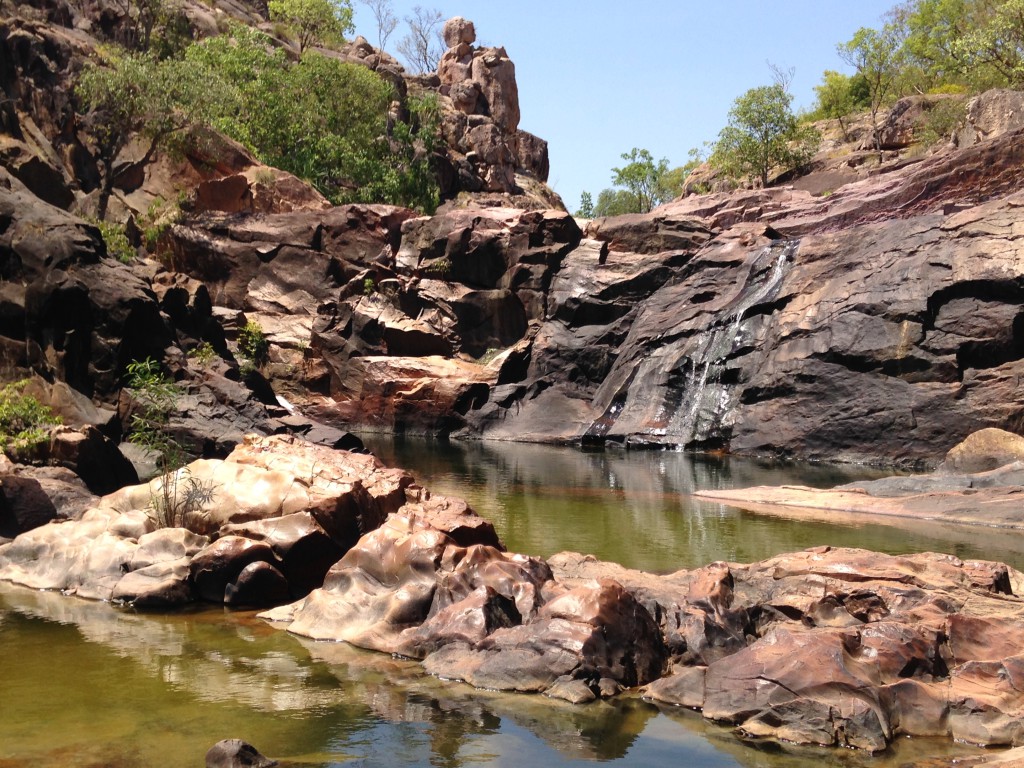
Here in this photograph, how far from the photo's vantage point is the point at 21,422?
17.5 m

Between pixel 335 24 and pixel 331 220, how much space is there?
34.4m

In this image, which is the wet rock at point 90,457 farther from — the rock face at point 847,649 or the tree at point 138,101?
the tree at point 138,101

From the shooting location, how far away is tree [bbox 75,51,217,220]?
41.3 meters

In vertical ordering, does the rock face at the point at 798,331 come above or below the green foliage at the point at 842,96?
below

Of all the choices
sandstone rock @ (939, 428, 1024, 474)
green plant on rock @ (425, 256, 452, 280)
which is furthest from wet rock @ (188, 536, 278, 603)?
green plant on rock @ (425, 256, 452, 280)

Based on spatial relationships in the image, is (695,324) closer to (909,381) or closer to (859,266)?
(859,266)

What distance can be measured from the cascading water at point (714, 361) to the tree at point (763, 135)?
2652cm

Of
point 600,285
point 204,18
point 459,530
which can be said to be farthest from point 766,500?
point 204,18

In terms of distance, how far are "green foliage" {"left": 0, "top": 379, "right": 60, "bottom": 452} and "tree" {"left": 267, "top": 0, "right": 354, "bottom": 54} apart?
60287 millimetres

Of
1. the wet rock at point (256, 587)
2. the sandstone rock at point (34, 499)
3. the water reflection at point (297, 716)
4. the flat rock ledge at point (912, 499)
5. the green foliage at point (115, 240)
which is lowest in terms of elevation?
the water reflection at point (297, 716)

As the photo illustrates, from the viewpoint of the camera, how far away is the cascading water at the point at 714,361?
3469cm

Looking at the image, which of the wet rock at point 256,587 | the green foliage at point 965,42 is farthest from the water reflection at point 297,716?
the green foliage at point 965,42

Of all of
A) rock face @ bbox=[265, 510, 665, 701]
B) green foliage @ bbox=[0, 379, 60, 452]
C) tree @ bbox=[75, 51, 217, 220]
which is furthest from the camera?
tree @ bbox=[75, 51, 217, 220]

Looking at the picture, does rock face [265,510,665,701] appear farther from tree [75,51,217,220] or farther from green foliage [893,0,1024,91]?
green foliage [893,0,1024,91]
